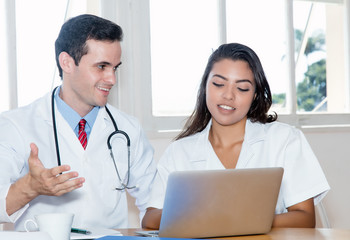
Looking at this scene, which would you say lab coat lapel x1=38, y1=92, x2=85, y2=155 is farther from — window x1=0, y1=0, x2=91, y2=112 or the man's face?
window x1=0, y1=0, x2=91, y2=112

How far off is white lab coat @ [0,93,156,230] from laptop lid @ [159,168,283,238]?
2.47 feet

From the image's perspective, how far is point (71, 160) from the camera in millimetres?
2037

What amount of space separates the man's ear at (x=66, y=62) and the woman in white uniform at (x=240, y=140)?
21.8 inches

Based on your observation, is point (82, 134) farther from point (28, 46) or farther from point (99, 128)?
point (28, 46)

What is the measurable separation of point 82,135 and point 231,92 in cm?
64

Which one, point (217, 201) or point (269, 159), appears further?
point (269, 159)

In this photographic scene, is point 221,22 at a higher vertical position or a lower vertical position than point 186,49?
higher

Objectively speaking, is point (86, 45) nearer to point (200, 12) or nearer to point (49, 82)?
point (49, 82)

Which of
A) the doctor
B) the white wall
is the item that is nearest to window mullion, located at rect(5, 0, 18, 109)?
the doctor

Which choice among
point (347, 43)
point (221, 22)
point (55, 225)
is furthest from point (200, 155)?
point (347, 43)

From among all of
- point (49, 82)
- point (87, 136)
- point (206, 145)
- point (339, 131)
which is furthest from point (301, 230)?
point (339, 131)

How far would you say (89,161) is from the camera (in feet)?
6.75

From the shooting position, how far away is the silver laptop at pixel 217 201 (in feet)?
4.27

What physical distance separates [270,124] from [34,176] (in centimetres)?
97
